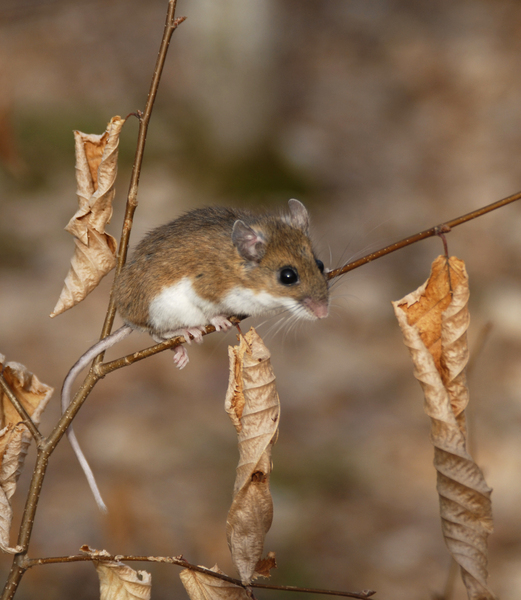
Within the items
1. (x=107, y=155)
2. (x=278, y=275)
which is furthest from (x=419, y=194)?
(x=107, y=155)

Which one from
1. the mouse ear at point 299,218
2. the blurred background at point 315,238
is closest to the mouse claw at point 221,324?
the mouse ear at point 299,218

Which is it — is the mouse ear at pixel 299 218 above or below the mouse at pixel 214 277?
above

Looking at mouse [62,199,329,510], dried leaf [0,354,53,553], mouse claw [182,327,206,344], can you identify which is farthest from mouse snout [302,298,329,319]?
dried leaf [0,354,53,553]

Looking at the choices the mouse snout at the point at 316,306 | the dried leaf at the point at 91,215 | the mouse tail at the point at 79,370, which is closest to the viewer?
the dried leaf at the point at 91,215

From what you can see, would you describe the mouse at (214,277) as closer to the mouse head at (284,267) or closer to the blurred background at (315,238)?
the mouse head at (284,267)

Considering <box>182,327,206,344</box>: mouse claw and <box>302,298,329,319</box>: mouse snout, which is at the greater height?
<box>302,298,329,319</box>: mouse snout

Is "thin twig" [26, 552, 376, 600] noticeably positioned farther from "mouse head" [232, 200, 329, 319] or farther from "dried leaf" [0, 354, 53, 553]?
"mouse head" [232, 200, 329, 319]
